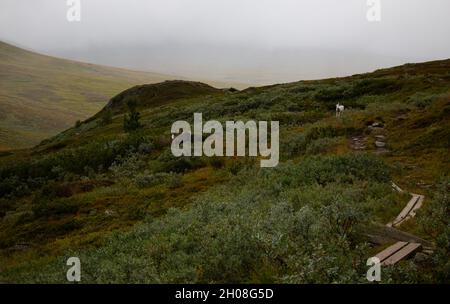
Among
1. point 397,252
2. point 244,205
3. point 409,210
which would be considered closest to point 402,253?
point 397,252

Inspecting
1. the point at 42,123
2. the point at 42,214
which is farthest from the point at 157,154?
the point at 42,123

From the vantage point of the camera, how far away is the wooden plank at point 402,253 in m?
9.73

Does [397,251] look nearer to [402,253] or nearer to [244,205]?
[402,253]

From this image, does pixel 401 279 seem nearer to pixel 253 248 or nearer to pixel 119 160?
pixel 253 248

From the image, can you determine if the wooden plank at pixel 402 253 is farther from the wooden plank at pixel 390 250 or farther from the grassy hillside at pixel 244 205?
the grassy hillside at pixel 244 205

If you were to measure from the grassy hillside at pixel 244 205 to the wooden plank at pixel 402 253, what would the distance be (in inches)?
9.3

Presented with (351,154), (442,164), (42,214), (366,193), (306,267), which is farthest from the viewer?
(42,214)

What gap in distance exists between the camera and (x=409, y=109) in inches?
1308

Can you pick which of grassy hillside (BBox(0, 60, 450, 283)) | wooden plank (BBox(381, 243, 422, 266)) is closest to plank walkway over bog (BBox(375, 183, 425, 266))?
wooden plank (BBox(381, 243, 422, 266))

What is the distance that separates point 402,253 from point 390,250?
31 centimetres

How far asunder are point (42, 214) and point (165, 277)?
15.6 metres

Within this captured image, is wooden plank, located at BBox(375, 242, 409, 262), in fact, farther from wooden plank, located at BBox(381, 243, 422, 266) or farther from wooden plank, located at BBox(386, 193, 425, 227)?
wooden plank, located at BBox(386, 193, 425, 227)

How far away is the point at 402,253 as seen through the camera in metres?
10.1

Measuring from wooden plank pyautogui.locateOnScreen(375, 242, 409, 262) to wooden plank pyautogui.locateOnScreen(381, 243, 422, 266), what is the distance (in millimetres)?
67
